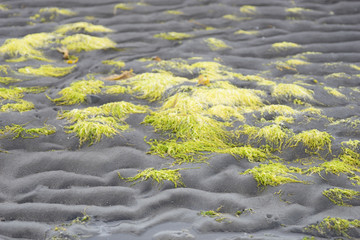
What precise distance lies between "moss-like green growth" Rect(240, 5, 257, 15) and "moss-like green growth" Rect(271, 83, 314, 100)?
221 centimetres

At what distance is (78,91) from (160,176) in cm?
154

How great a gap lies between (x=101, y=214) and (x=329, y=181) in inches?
61.2

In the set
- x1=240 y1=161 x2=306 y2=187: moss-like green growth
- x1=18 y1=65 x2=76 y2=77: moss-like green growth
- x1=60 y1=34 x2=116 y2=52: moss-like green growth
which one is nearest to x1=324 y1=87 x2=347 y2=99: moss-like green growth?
x1=240 y1=161 x2=306 y2=187: moss-like green growth

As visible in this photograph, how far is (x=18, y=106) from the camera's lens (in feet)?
11.4

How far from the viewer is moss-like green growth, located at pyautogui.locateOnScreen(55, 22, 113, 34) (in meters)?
5.13

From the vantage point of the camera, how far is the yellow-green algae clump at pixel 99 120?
310 centimetres

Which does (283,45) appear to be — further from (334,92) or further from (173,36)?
(173,36)

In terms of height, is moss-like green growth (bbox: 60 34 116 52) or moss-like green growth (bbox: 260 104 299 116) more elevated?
moss-like green growth (bbox: 60 34 116 52)

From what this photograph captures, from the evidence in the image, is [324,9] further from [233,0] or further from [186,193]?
[186,193]

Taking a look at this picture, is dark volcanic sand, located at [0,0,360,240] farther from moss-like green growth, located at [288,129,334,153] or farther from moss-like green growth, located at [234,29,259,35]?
moss-like green growth, located at [234,29,259,35]

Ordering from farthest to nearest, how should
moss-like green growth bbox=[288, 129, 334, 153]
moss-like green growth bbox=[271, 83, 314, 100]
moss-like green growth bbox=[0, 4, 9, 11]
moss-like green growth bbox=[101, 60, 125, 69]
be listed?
moss-like green growth bbox=[0, 4, 9, 11] → moss-like green growth bbox=[101, 60, 125, 69] → moss-like green growth bbox=[271, 83, 314, 100] → moss-like green growth bbox=[288, 129, 334, 153]

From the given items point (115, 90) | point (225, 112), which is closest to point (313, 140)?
point (225, 112)

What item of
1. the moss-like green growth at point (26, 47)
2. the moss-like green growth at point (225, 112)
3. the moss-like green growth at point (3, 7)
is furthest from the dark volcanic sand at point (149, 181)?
the moss-like green growth at point (3, 7)

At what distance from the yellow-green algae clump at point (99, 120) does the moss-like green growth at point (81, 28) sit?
6.77ft
